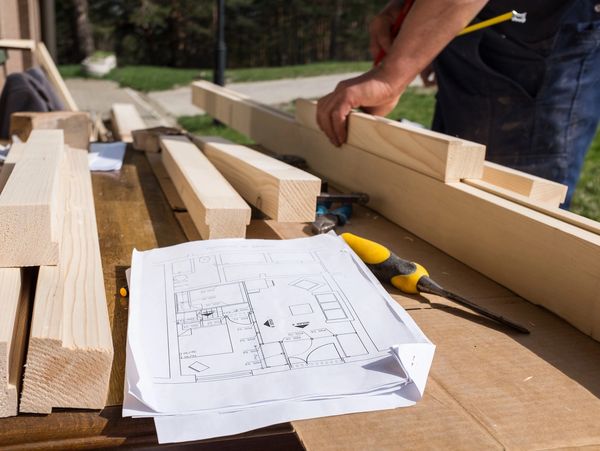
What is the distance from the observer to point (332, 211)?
1.98 metres

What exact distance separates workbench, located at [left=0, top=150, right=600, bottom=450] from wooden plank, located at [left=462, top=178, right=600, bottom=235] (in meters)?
0.21

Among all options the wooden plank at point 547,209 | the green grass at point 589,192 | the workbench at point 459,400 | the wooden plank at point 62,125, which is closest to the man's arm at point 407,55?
the wooden plank at point 547,209

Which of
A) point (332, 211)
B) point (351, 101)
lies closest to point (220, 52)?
point (351, 101)

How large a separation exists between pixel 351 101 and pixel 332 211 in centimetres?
44

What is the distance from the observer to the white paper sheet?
8.04ft

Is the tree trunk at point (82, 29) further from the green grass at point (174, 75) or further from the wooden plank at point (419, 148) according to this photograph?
the wooden plank at point (419, 148)

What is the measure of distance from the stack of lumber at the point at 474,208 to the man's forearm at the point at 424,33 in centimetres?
18

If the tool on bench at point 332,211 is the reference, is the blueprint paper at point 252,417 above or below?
below

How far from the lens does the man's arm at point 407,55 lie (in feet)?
6.38

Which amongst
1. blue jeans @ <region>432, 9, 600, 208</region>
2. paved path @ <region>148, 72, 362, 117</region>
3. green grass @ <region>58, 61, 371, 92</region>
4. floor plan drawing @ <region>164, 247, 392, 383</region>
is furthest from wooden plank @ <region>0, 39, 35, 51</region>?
green grass @ <region>58, 61, 371, 92</region>

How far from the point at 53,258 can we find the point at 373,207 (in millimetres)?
1200

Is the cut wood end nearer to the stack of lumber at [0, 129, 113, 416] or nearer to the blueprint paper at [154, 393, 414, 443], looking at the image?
the stack of lumber at [0, 129, 113, 416]

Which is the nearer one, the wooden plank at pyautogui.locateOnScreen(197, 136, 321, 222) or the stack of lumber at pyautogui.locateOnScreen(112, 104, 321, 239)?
the stack of lumber at pyautogui.locateOnScreen(112, 104, 321, 239)

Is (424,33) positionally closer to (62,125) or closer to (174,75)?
(62,125)
